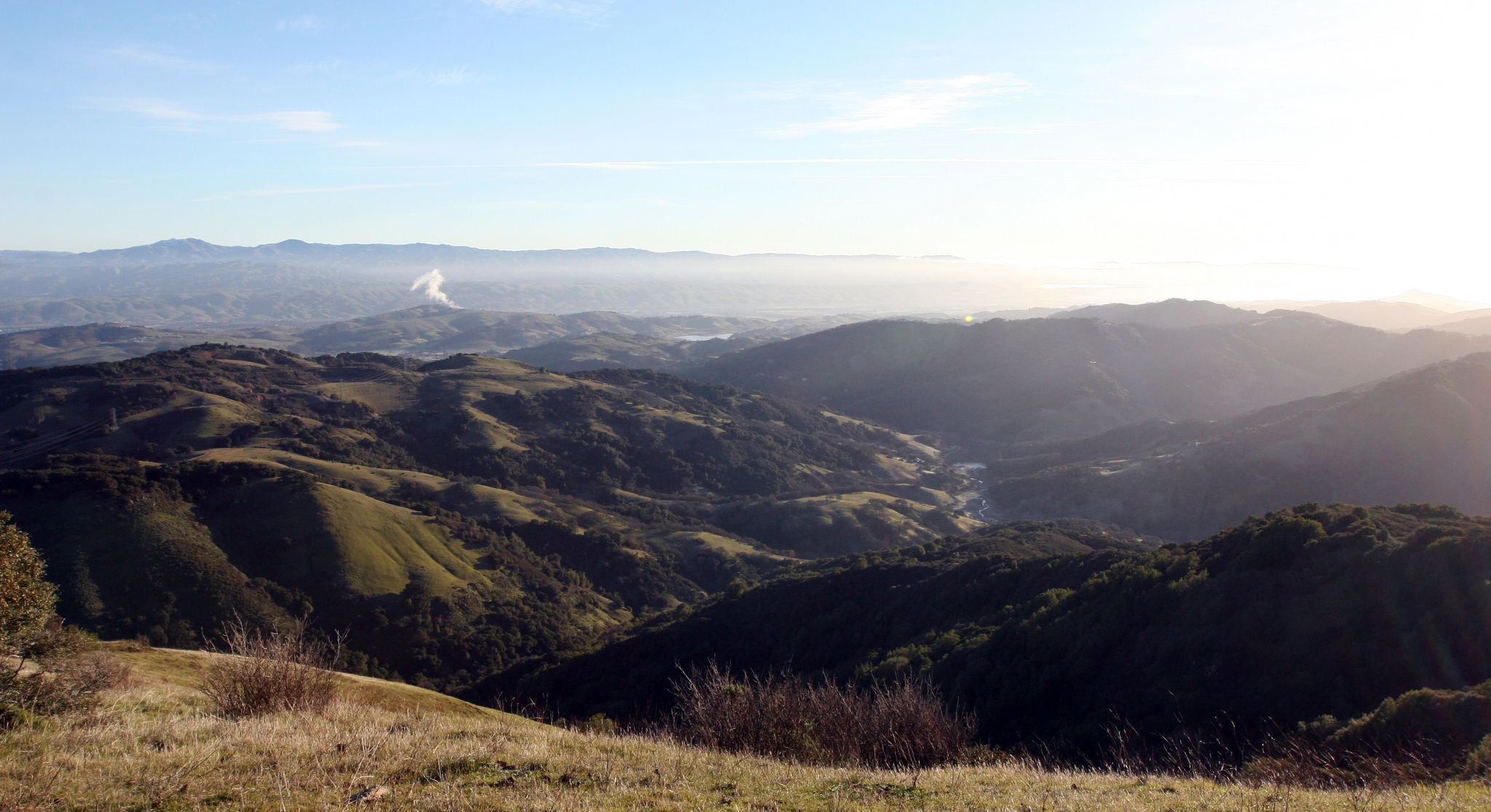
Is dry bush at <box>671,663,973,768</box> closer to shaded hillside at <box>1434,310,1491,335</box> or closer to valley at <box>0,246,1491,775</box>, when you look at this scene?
valley at <box>0,246,1491,775</box>

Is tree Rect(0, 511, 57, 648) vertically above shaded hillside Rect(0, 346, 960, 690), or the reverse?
tree Rect(0, 511, 57, 648)

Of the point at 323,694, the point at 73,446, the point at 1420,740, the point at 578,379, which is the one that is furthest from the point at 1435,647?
the point at 578,379

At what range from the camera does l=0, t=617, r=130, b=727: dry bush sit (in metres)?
14.3

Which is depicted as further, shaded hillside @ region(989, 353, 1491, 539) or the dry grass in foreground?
shaded hillside @ region(989, 353, 1491, 539)

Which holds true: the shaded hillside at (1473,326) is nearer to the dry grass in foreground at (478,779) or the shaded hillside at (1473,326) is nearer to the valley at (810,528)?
the valley at (810,528)

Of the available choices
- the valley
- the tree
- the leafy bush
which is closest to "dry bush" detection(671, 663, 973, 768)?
the valley

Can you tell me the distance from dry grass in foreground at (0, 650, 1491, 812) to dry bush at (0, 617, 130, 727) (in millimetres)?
772

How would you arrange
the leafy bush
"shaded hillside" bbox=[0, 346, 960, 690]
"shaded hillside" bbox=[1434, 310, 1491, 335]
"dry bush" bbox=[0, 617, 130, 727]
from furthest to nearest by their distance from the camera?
"shaded hillside" bbox=[1434, 310, 1491, 335] < "shaded hillside" bbox=[0, 346, 960, 690] < the leafy bush < "dry bush" bbox=[0, 617, 130, 727]

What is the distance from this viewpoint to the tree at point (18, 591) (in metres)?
14.7

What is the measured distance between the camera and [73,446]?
299 feet

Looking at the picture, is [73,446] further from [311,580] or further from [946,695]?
A: [946,695]

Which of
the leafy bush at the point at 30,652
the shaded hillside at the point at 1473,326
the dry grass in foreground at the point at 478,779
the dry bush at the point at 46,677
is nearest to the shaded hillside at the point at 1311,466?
the dry grass in foreground at the point at 478,779

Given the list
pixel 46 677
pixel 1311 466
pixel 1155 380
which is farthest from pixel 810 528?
pixel 1155 380

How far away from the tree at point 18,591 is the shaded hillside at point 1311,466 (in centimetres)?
10878
